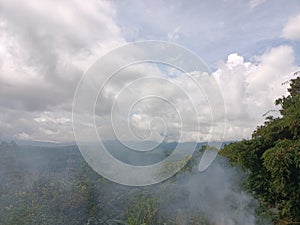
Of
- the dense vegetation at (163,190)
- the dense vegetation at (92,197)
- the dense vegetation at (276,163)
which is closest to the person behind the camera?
the dense vegetation at (92,197)

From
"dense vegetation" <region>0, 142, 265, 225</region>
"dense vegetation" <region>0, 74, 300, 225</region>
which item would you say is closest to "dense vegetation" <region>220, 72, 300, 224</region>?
"dense vegetation" <region>0, 74, 300, 225</region>

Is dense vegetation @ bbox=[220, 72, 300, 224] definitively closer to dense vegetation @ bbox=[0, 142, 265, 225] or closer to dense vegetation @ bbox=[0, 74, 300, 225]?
dense vegetation @ bbox=[0, 74, 300, 225]

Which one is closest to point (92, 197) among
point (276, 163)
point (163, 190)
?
point (163, 190)

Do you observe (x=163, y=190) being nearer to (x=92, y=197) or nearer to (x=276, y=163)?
(x=92, y=197)

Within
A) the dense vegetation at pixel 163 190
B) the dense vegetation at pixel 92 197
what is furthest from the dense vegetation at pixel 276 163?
the dense vegetation at pixel 92 197

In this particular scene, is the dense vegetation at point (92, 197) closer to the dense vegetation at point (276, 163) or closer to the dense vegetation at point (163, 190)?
the dense vegetation at point (163, 190)

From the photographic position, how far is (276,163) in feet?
21.9

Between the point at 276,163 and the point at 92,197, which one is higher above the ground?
the point at 276,163

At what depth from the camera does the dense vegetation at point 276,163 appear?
21.9ft

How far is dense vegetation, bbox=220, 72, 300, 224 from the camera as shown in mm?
6676

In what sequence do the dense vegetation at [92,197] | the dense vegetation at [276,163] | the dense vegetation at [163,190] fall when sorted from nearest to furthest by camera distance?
the dense vegetation at [92,197] < the dense vegetation at [163,190] < the dense vegetation at [276,163]

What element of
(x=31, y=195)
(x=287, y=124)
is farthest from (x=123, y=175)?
(x=287, y=124)

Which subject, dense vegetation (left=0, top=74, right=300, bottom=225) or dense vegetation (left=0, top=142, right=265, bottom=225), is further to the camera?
dense vegetation (left=0, top=74, right=300, bottom=225)

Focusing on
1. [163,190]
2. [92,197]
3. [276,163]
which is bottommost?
[92,197]
